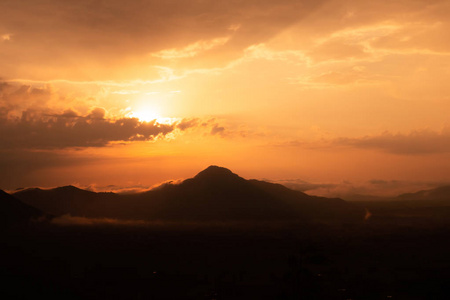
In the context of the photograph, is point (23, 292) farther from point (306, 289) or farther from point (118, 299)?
point (306, 289)

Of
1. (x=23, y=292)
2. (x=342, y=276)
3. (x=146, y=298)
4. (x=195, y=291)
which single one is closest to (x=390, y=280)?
(x=342, y=276)

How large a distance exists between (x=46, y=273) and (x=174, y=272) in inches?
2161

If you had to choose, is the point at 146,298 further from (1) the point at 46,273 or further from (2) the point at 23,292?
(1) the point at 46,273

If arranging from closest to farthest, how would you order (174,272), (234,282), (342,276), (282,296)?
(282,296), (234,282), (342,276), (174,272)

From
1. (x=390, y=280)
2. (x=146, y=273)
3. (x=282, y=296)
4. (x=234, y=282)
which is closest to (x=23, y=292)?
(x=146, y=273)

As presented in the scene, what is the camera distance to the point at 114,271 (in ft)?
653

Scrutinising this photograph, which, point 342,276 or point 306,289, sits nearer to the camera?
point 306,289

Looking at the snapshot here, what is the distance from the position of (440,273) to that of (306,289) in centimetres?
7676

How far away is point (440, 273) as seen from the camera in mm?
191500

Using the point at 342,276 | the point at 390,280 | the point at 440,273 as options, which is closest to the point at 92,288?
the point at 342,276

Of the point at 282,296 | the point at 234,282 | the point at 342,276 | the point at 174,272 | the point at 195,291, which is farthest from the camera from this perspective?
the point at 174,272

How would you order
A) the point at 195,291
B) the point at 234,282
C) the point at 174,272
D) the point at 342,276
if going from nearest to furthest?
the point at 195,291, the point at 234,282, the point at 342,276, the point at 174,272

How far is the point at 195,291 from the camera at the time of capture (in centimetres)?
15212

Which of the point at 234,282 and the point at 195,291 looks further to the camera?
the point at 234,282
